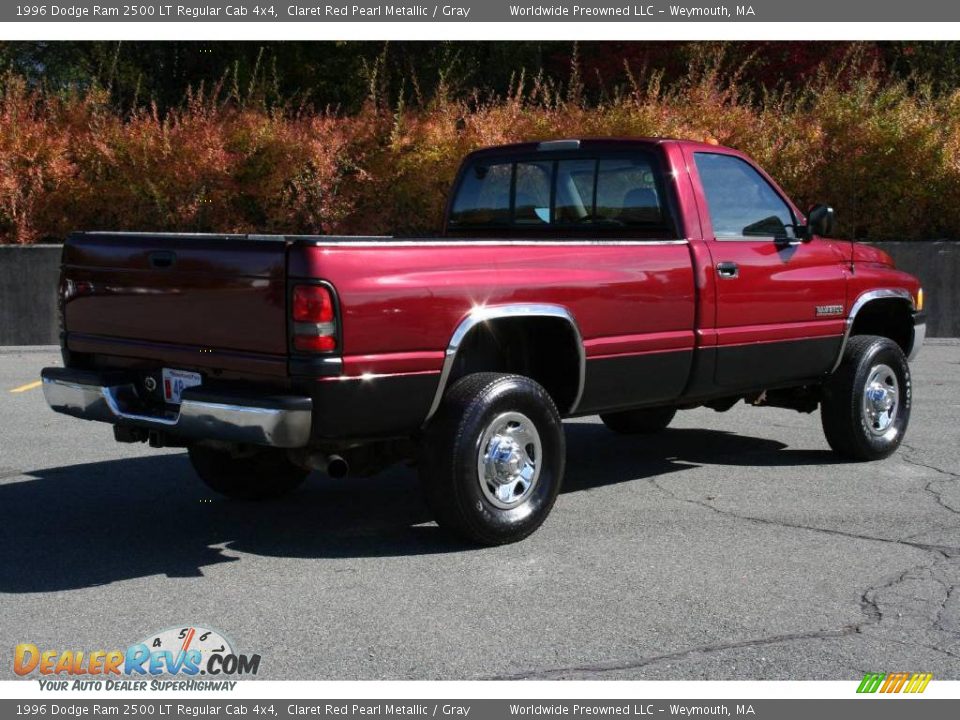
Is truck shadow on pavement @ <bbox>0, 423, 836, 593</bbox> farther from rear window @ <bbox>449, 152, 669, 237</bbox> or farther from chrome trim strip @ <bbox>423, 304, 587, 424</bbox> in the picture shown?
rear window @ <bbox>449, 152, 669, 237</bbox>

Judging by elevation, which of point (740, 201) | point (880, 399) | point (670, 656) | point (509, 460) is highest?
point (740, 201)

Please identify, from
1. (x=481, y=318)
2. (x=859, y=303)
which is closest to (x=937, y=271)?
(x=859, y=303)

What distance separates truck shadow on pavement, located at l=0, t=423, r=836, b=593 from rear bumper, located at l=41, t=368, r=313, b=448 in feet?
2.06

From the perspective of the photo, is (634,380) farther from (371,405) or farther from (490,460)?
(371,405)

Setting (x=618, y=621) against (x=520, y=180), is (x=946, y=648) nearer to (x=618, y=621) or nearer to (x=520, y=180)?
(x=618, y=621)

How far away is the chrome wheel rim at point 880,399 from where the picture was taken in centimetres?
802

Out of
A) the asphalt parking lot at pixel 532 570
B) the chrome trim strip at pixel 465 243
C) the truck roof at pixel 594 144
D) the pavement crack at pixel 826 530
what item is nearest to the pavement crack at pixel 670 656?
the asphalt parking lot at pixel 532 570

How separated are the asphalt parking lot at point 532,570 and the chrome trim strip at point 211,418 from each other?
63cm

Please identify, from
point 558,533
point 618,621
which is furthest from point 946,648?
point 558,533

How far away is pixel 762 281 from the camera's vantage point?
285 inches

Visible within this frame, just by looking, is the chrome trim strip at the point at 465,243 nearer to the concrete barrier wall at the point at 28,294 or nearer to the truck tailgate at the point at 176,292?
the truck tailgate at the point at 176,292

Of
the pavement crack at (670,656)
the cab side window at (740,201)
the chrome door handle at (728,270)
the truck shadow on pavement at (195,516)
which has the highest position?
the cab side window at (740,201)

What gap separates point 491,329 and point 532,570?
1234mm

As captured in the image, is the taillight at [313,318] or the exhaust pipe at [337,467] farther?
the exhaust pipe at [337,467]
